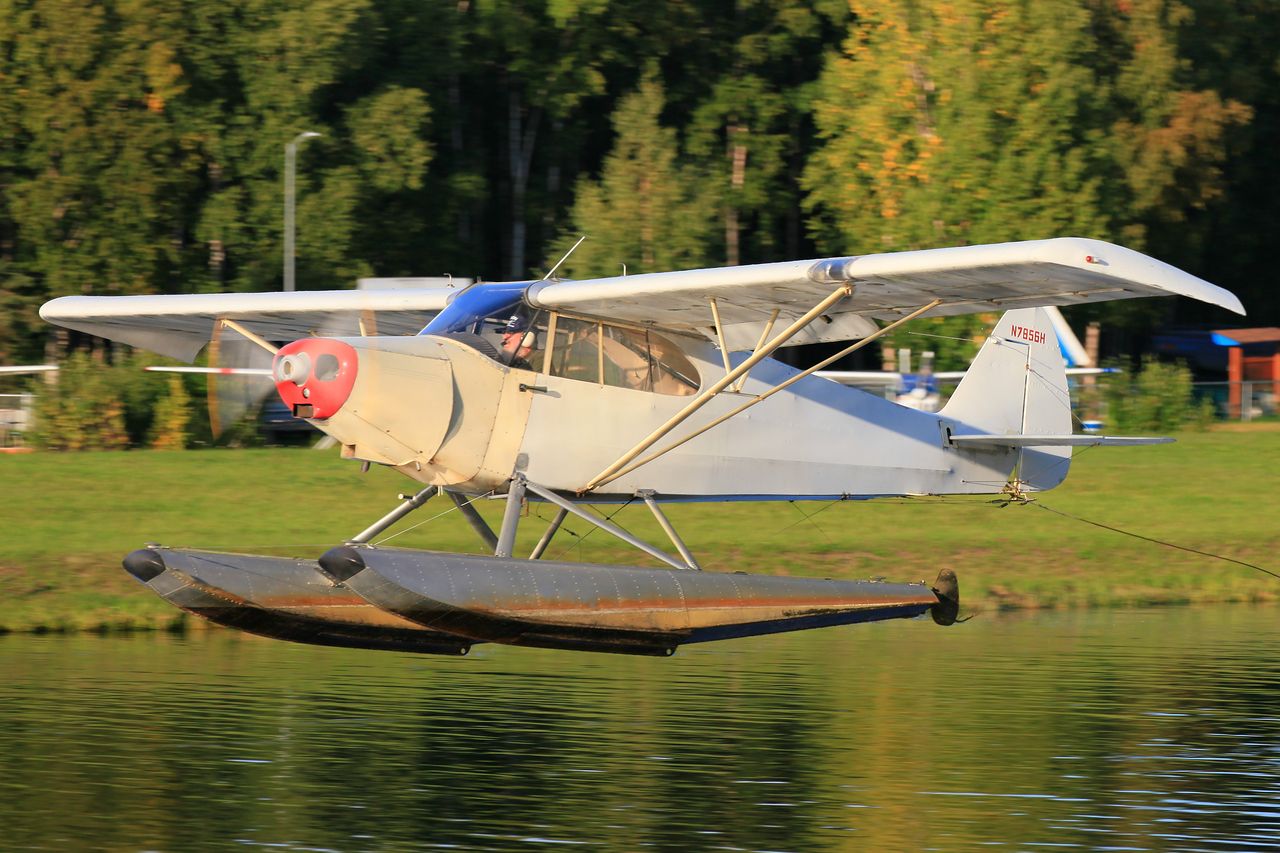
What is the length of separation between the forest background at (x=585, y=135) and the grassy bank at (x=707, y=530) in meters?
11.1

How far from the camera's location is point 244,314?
14820mm

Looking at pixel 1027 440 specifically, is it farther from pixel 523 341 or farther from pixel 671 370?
pixel 523 341

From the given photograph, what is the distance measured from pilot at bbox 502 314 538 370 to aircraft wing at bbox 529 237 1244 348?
0.65ft

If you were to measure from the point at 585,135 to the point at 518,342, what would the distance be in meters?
36.2

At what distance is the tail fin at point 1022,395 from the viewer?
1591 centimetres

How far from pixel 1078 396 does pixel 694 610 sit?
22.5m

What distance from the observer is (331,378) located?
38.4ft

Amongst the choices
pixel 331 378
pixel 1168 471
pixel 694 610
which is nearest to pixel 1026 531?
pixel 1168 471

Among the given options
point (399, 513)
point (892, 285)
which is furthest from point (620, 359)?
point (892, 285)

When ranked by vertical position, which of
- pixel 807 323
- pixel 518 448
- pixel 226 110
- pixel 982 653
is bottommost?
pixel 982 653

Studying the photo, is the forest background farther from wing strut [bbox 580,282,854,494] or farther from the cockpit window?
wing strut [bbox 580,282,854,494]

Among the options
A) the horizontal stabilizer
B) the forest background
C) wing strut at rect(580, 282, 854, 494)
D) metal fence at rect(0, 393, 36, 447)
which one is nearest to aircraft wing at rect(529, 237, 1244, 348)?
wing strut at rect(580, 282, 854, 494)

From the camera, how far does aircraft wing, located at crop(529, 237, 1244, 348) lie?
456 inches

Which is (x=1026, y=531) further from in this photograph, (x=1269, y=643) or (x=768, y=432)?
(x=768, y=432)
